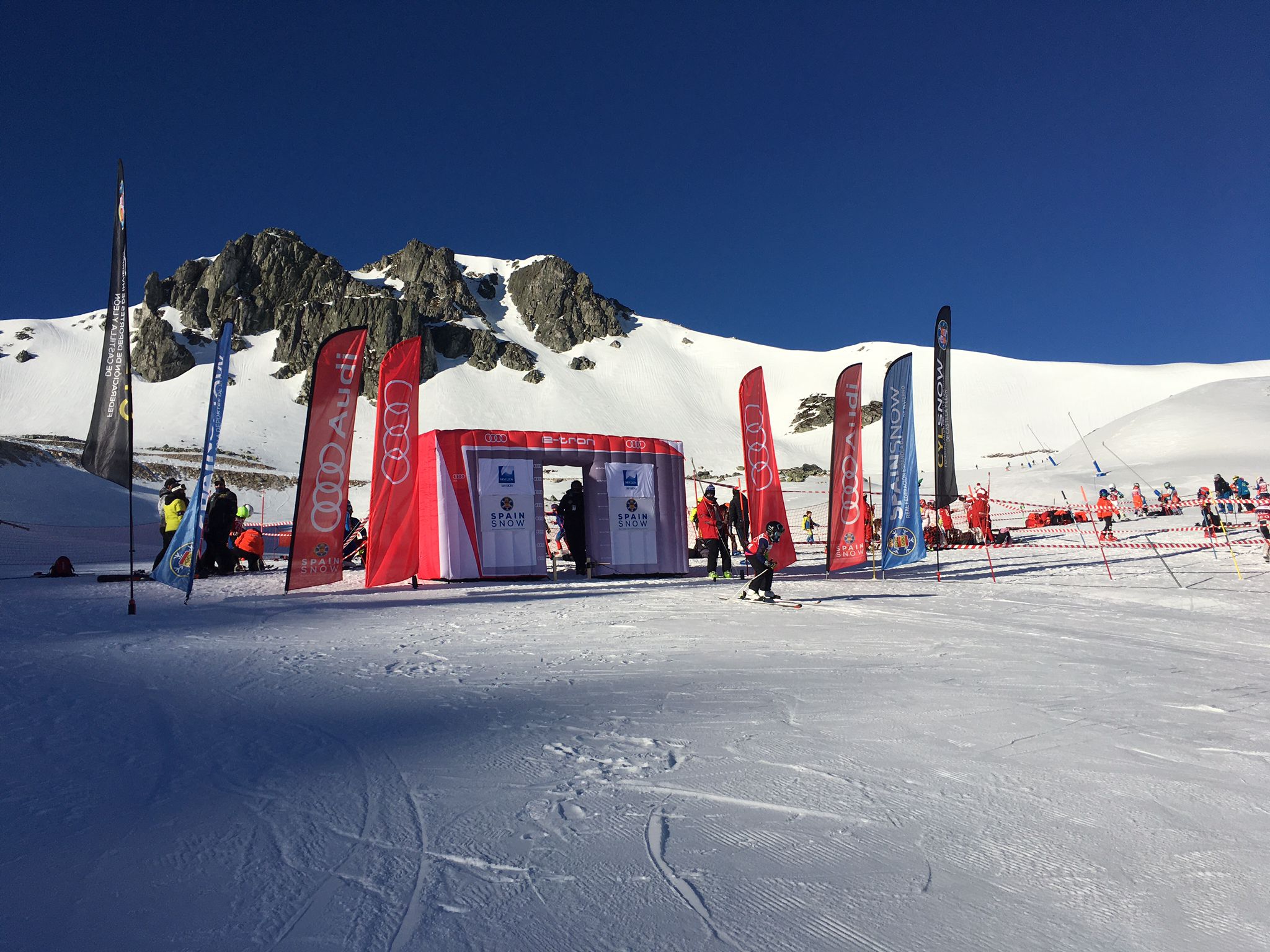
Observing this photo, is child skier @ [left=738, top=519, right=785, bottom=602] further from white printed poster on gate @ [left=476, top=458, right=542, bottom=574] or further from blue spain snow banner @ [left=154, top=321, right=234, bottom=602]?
blue spain snow banner @ [left=154, top=321, right=234, bottom=602]

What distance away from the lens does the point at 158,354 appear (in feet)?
284

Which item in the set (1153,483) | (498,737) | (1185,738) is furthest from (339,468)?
(1153,483)

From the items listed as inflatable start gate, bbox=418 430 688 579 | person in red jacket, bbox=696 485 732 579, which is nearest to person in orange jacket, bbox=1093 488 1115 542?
inflatable start gate, bbox=418 430 688 579

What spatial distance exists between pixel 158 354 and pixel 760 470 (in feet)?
306

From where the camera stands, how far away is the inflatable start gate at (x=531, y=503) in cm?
1353

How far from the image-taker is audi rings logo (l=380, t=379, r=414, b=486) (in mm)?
10773

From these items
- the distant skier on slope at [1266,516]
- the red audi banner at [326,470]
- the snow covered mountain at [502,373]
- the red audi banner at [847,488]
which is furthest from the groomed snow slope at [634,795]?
the snow covered mountain at [502,373]

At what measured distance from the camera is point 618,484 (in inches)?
581

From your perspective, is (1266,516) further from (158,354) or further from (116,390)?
(158,354)

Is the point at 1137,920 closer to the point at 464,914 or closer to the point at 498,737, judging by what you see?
the point at 464,914

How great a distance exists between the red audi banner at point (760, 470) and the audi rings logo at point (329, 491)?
5.88 meters

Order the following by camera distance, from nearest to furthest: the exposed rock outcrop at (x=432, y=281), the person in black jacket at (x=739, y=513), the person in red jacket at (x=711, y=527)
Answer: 1. the person in red jacket at (x=711, y=527)
2. the person in black jacket at (x=739, y=513)
3. the exposed rock outcrop at (x=432, y=281)

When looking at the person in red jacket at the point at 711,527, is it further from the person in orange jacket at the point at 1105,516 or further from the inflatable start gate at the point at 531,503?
the person in orange jacket at the point at 1105,516

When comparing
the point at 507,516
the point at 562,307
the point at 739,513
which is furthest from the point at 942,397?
the point at 562,307
